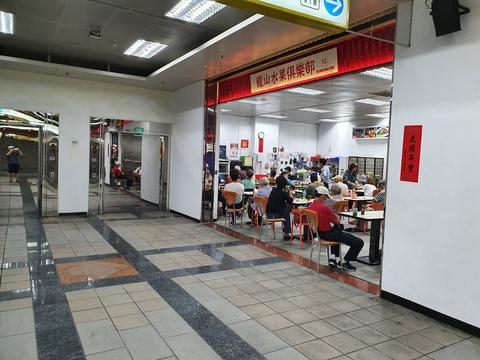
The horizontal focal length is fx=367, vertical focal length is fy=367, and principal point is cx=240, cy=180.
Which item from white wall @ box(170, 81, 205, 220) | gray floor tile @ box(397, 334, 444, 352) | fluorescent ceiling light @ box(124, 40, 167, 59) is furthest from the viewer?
white wall @ box(170, 81, 205, 220)

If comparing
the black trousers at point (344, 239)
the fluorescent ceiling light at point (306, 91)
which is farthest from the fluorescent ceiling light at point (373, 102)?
the black trousers at point (344, 239)

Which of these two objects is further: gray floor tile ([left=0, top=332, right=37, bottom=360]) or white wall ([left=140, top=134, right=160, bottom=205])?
white wall ([left=140, top=134, right=160, bottom=205])

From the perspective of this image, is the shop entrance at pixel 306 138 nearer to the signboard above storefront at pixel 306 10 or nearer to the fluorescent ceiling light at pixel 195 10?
the fluorescent ceiling light at pixel 195 10

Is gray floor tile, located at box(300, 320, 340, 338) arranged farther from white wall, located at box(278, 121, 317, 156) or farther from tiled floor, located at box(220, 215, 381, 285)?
white wall, located at box(278, 121, 317, 156)

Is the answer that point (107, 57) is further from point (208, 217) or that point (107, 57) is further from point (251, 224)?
point (251, 224)

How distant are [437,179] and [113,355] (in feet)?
10.4

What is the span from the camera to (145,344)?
2854 mm

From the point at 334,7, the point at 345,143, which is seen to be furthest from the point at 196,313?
the point at 345,143

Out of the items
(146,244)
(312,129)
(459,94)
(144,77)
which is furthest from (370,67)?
(312,129)

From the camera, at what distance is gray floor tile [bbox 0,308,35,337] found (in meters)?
2.97

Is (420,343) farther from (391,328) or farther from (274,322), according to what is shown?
(274,322)

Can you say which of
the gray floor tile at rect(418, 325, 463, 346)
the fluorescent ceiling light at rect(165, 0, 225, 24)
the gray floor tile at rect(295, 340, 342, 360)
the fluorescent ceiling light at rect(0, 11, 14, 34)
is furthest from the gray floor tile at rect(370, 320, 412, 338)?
the fluorescent ceiling light at rect(0, 11, 14, 34)

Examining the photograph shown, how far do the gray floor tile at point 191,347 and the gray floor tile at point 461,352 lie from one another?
68.1 inches

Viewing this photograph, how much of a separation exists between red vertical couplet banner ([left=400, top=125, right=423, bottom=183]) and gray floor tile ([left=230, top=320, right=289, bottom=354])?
2.06 metres
